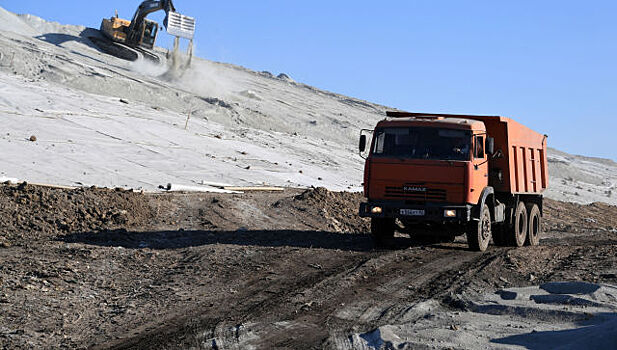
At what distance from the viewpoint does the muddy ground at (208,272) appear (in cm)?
839

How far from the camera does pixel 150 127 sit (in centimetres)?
3356

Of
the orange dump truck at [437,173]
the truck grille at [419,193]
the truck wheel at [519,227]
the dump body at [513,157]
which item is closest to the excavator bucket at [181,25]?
the dump body at [513,157]

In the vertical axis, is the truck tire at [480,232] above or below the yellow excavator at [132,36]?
below

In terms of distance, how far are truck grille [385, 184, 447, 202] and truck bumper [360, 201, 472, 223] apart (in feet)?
0.41

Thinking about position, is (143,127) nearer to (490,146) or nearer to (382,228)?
(382,228)

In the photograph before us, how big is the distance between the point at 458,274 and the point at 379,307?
3.10m

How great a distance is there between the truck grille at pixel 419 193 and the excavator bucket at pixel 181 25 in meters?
34.1

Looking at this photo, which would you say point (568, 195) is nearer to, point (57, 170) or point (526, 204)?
point (526, 204)

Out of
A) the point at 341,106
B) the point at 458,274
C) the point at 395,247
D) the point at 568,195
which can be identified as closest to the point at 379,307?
the point at 458,274

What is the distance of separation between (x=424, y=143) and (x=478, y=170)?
1331 mm

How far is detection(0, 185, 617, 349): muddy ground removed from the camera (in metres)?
8.39

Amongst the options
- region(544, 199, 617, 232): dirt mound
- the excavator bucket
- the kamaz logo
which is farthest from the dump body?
the excavator bucket

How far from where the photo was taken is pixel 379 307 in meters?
9.77

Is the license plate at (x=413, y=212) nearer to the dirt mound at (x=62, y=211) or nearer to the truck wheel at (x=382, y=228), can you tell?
the truck wheel at (x=382, y=228)
